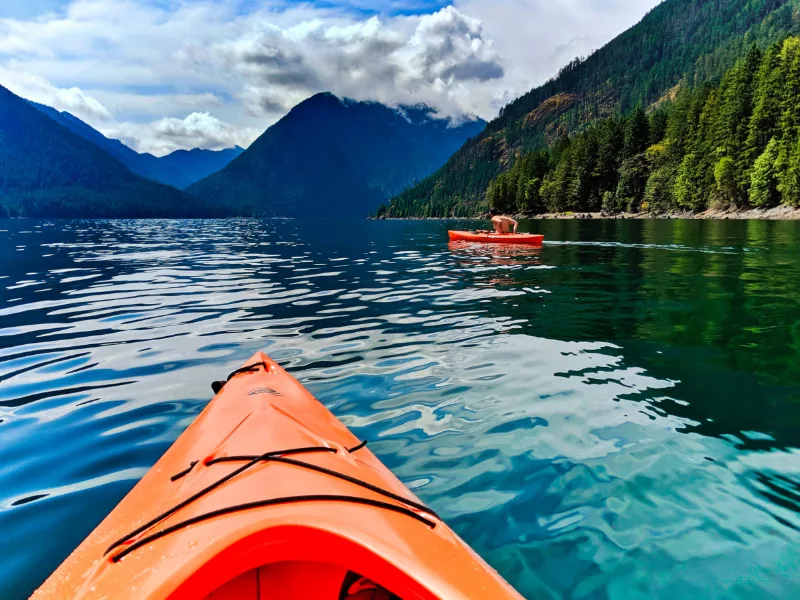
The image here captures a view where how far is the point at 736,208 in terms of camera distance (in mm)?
63344

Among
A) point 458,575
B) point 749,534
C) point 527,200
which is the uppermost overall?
point 527,200

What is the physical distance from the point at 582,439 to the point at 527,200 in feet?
362

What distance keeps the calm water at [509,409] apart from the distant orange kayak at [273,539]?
1295 mm

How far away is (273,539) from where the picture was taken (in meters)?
1.94

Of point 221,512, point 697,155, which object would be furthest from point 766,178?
point 221,512

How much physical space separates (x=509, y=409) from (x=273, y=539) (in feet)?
13.6

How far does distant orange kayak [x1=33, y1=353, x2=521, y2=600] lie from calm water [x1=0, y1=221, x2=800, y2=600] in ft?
4.25

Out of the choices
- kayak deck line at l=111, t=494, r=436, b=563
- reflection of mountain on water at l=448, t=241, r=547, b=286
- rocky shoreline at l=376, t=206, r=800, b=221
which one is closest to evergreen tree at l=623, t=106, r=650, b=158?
rocky shoreline at l=376, t=206, r=800, b=221

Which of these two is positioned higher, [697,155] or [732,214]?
[697,155]

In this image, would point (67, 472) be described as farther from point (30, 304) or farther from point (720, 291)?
point (720, 291)

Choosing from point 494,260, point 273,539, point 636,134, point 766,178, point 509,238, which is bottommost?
point 494,260

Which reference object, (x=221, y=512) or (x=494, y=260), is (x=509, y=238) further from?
(x=221, y=512)

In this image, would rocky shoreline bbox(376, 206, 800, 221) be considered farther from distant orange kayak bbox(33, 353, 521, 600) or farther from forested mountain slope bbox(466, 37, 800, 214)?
distant orange kayak bbox(33, 353, 521, 600)

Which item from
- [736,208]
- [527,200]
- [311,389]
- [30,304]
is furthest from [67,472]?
[527,200]
